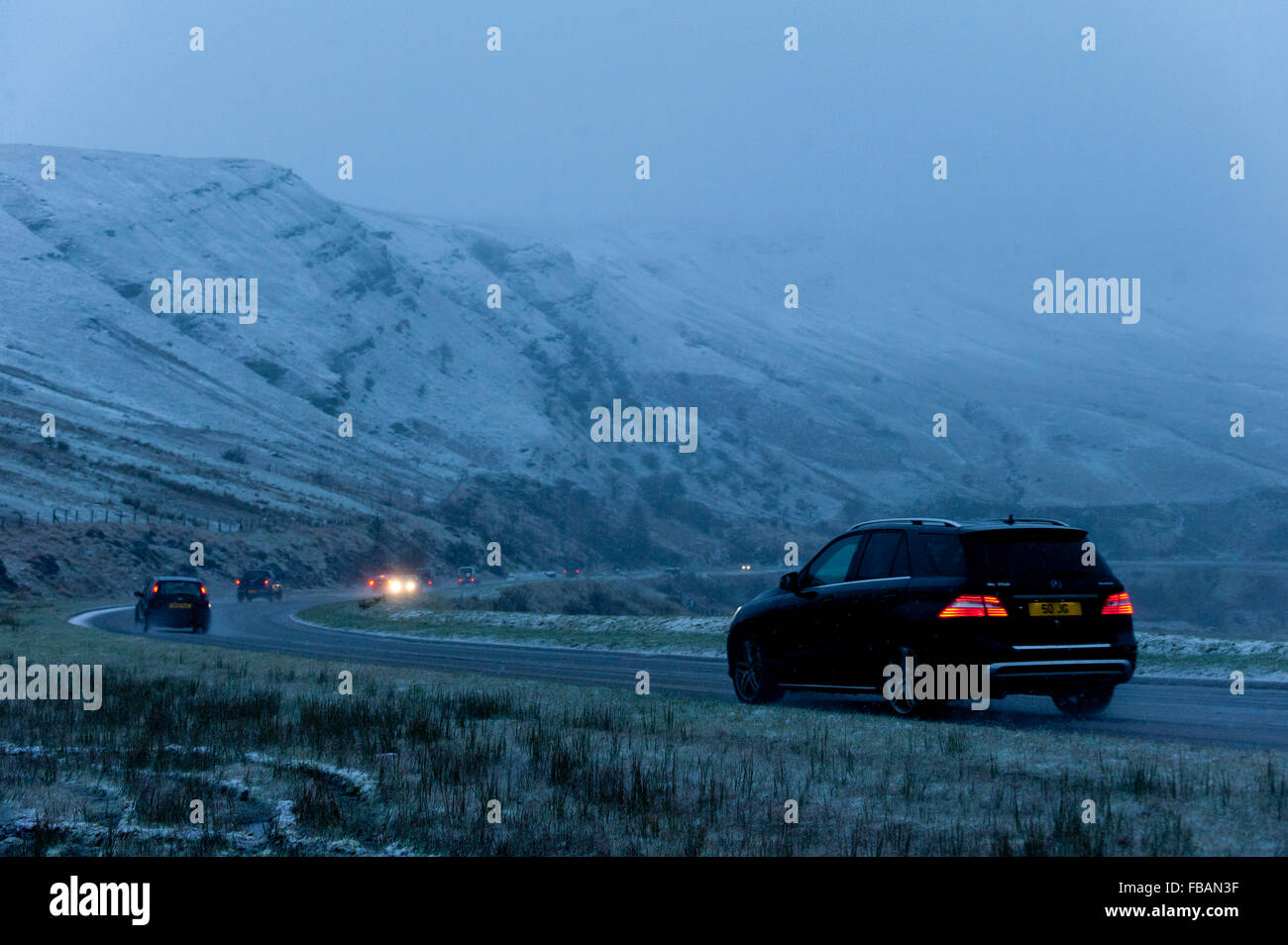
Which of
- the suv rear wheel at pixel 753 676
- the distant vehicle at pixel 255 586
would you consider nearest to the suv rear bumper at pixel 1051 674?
the suv rear wheel at pixel 753 676

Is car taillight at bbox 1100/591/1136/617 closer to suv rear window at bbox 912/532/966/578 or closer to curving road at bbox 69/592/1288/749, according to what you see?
curving road at bbox 69/592/1288/749

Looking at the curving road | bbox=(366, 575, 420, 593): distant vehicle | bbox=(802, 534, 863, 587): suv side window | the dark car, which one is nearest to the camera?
the curving road

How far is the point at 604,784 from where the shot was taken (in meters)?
9.07

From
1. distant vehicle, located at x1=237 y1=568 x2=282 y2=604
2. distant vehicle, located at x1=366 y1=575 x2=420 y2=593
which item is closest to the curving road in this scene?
distant vehicle, located at x1=237 y1=568 x2=282 y2=604

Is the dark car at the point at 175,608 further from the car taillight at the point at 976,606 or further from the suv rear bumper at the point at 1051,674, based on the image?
the suv rear bumper at the point at 1051,674

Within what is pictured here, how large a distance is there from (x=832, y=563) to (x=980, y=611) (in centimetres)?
238

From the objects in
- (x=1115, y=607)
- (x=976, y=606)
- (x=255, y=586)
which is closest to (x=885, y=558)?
(x=976, y=606)

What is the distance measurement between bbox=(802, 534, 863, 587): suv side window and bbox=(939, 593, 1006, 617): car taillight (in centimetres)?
191

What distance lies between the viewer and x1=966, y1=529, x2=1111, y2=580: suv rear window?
40.4 feet

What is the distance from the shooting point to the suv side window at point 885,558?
1303 centimetres

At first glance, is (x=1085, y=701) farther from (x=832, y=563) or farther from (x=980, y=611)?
(x=832, y=563)

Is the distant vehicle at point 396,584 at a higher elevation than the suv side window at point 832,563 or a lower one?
lower

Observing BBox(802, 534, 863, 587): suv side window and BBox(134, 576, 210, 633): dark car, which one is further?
BBox(134, 576, 210, 633): dark car
